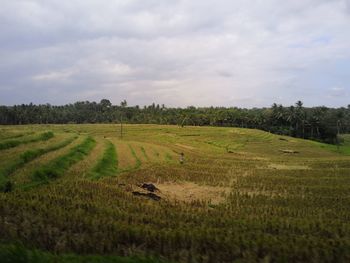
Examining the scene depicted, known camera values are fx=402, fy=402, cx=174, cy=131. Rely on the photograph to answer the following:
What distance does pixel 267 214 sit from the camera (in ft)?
58.5

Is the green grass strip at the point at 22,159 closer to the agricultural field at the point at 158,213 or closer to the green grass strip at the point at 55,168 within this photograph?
the agricultural field at the point at 158,213

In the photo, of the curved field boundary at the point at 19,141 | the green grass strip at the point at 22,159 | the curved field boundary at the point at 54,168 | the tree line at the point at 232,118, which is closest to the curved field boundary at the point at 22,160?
the green grass strip at the point at 22,159

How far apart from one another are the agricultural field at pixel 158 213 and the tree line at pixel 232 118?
81031 millimetres

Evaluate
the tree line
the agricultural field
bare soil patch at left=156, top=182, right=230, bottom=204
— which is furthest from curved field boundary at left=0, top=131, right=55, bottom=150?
the tree line

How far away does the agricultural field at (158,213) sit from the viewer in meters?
9.27

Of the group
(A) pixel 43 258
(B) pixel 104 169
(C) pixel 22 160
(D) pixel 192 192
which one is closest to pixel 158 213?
(A) pixel 43 258

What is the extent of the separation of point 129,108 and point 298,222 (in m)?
162

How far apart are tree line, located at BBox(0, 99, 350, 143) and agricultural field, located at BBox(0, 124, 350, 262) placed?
81.0m

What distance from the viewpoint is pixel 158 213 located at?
15945 millimetres

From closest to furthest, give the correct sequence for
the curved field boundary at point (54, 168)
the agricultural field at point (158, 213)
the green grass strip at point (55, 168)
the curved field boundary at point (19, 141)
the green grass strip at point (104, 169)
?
the agricultural field at point (158, 213)
the curved field boundary at point (54, 168)
the green grass strip at point (55, 168)
the green grass strip at point (104, 169)
the curved field boundary at point (19, 141)

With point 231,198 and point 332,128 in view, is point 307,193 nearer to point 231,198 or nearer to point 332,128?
point 231,198

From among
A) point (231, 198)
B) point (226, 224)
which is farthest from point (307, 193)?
point (226, 224)

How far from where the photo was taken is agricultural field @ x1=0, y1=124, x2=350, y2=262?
365 inches

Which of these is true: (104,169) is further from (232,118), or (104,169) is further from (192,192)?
(232,118)
